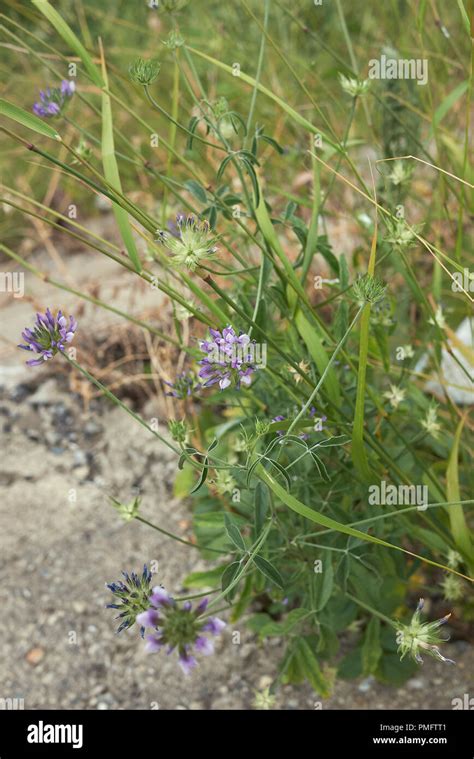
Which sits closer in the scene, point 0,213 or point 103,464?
point 103,464

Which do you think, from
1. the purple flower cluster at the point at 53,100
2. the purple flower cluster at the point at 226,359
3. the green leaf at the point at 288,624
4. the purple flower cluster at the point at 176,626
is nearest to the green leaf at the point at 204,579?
the green leaf at the point at 288,624

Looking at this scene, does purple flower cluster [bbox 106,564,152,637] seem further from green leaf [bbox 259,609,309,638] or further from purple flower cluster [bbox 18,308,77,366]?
green leaf [bbox 259,609,309,638]

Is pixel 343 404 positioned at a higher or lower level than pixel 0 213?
lower

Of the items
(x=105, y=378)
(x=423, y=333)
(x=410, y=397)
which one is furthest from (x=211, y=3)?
(x=410, y=397)

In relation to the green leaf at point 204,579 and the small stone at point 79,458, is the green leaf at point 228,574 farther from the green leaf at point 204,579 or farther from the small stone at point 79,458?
the small stone at point 79,458

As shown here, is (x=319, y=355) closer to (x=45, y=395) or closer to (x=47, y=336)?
(x=47, y=336)

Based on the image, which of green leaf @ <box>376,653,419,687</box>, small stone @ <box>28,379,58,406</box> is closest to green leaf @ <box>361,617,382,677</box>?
green leaf @ <box>376,653,419,687</box>
